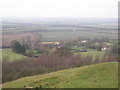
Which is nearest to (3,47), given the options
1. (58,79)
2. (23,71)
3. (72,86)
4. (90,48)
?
(23,71)

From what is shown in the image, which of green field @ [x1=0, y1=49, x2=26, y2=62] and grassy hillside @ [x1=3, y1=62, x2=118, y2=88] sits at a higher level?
grassy hillside @ [x1=3, y1=62, x2=118, y2=88]

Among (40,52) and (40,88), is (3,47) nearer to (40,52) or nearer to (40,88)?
(40,52)

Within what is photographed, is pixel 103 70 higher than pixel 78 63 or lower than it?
higher

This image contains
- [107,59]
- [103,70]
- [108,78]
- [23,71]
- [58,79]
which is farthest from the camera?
[107,59]

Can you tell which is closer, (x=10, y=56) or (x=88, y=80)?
(x=88, y=80)

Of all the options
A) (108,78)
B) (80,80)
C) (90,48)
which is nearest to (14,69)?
(80,80)

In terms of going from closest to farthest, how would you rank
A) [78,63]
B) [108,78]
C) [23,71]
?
[108,78]
[23,71]
[78,63]

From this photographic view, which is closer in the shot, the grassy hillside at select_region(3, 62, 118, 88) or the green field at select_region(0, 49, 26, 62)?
the grassy hillside at select_region(3, 62, 118, 88)

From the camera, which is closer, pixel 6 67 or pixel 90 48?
pixel 6 67

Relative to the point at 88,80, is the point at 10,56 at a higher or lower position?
lower

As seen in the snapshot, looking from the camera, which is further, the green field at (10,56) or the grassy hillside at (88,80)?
the green field at (10,56)

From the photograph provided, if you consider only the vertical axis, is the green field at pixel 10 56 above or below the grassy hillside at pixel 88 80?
below
